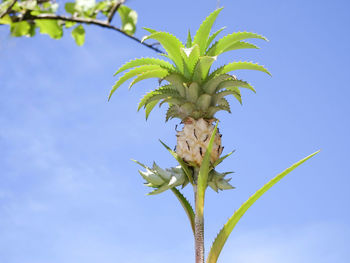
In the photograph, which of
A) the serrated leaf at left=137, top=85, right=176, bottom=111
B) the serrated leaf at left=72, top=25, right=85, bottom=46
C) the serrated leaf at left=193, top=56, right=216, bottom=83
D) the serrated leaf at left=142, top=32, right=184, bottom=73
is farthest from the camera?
the serrated leaf at left=137, top=85, right=176, bottom=111

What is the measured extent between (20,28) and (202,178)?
129 inches

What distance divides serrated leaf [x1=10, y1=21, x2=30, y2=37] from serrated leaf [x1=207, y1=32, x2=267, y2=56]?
3.57 m

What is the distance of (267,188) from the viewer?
459 centimetres

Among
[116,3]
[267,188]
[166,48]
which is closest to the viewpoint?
[116,3]

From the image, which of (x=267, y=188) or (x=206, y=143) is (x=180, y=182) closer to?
(x=206, y=143)

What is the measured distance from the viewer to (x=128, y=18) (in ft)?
4.97

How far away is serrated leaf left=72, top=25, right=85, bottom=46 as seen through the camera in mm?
1611

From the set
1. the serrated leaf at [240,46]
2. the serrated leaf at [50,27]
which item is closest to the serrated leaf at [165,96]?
the serrated leaf at [240,46]

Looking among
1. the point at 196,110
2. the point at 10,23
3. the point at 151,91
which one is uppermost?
the point at 151,91

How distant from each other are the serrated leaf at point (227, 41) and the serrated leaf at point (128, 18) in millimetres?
3493

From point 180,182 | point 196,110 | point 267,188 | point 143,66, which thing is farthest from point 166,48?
point 267,188

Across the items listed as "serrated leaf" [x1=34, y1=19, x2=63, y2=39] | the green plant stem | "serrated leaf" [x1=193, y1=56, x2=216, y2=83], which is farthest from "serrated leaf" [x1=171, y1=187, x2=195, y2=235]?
"serrated leaf" [x1=34, y1=19, x2=63, y2=39]

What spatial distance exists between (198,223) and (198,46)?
1.92m

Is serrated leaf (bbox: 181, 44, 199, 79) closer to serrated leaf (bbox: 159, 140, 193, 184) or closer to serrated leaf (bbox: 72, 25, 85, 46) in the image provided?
serrated leaf (bbox: 159, 140, 193, 184)
